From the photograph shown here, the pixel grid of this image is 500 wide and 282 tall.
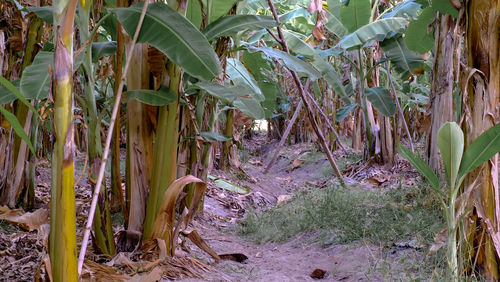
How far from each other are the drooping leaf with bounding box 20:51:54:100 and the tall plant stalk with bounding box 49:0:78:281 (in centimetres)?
57

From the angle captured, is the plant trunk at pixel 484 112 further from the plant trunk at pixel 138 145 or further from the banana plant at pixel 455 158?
the plant trunk at pixel 138 145

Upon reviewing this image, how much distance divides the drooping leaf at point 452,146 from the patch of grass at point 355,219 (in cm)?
82

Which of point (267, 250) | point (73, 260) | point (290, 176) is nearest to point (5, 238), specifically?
point (73, 260)

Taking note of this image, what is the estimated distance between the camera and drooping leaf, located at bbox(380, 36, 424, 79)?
4879 millimetres

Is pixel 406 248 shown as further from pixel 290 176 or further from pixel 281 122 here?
pixel 281 122

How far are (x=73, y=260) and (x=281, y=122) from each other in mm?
11285

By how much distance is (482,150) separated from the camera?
5.61 feet

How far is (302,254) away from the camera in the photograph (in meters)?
2.96

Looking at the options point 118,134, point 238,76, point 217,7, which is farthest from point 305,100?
point 118,134

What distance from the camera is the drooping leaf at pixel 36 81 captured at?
1.72 meters

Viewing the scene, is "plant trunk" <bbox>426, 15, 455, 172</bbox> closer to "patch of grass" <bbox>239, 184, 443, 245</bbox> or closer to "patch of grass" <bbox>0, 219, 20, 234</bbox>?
"patch of grass" <bbox>239, 184, 443, 245</bbox>

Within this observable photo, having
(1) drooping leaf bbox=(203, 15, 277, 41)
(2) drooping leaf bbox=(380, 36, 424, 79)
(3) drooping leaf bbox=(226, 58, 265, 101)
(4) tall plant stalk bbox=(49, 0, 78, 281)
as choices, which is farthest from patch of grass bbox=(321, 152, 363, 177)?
(4) tall plant stalk bbox=(49, 0, 78, 281)

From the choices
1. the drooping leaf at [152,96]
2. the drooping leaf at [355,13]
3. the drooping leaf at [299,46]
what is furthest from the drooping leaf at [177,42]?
the drooping leaf at [355,13]

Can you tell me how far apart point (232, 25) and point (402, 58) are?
3.26 m
